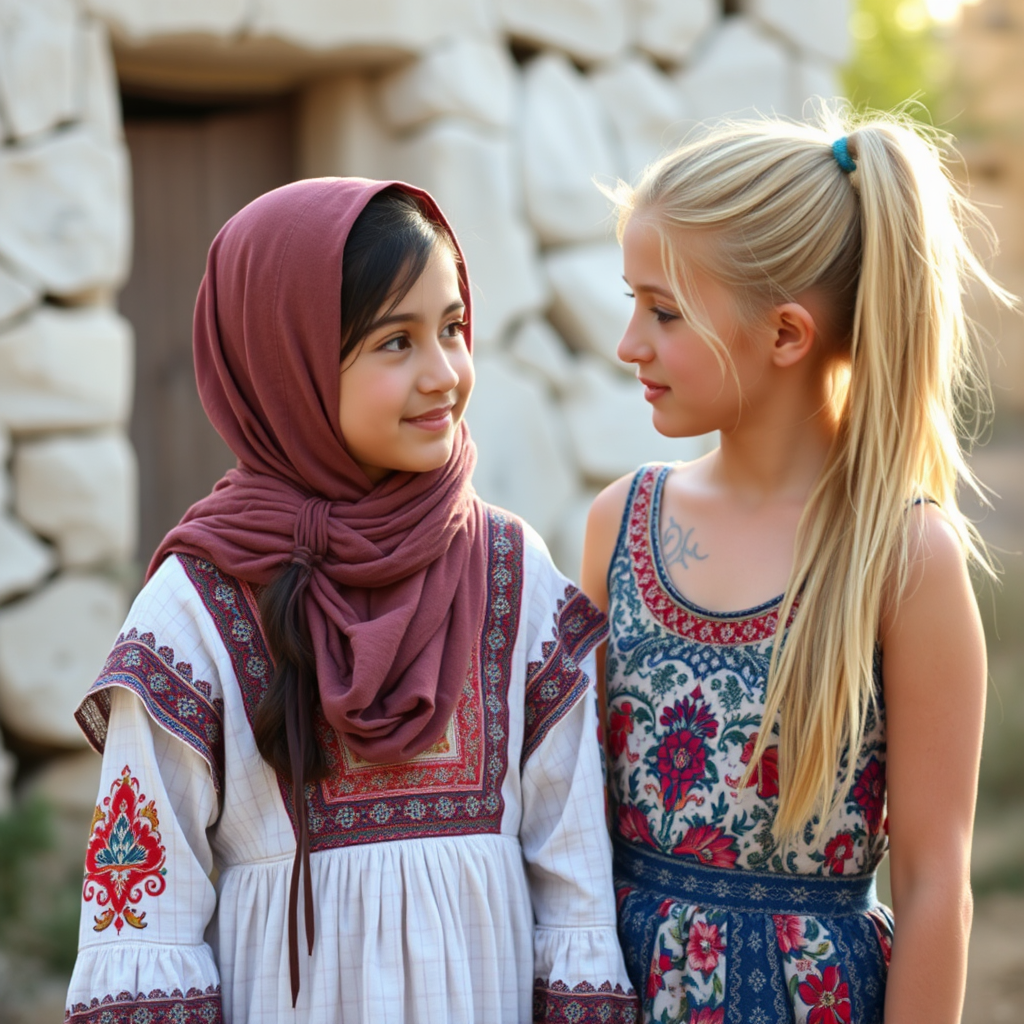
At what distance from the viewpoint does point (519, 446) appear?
3.73 metres

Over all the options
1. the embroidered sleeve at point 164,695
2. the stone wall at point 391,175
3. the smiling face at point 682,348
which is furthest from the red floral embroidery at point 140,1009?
the stone wall at point 391,175

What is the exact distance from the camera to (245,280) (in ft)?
5.60

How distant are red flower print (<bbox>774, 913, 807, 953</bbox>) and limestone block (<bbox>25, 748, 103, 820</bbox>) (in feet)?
6.58

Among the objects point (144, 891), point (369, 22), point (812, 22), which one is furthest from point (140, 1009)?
point (812, 22)

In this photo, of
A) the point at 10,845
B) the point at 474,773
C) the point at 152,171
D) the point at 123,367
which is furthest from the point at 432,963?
the point at 152,171

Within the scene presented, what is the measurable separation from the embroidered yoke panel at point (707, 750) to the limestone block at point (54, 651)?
1766mm

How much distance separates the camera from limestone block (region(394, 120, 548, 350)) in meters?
3.49

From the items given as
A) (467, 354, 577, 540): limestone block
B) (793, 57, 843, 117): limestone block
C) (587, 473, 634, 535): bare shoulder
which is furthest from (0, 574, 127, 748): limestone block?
(793, 57, 843, 117): limestone block

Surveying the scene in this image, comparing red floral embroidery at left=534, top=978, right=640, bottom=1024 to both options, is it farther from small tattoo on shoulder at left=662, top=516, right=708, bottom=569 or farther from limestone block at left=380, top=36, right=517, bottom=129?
limestone block at left=380, top=36, right=517, bottom=129

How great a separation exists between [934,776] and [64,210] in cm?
240

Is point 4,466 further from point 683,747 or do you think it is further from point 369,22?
point 683,747

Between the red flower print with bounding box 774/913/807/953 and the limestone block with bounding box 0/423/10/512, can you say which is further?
the limestone block with bounding box 0/423/10/512

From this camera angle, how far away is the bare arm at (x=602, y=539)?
201 cm

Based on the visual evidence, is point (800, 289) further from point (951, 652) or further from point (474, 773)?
point (474, 773)
